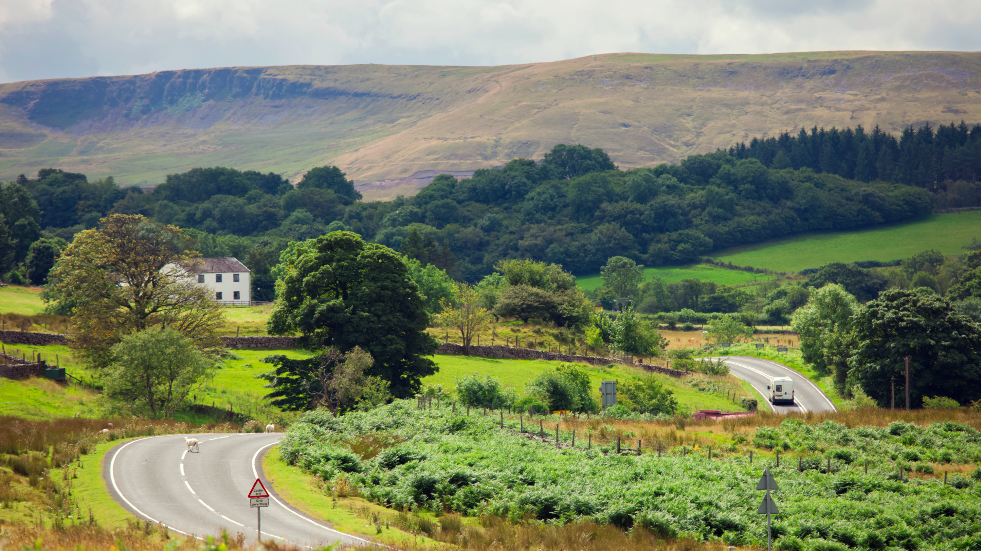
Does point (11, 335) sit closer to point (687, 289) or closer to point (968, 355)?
point (968, 355)

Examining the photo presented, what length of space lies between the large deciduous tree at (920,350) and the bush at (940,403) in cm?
266

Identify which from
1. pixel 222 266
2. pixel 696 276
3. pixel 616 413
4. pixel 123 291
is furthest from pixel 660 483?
pixel 696 276

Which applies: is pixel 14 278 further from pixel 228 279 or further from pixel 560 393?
pixel 560 393

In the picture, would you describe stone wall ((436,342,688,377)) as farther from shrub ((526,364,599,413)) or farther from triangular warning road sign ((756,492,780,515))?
triangular warning road sign ((756,492,780,515))

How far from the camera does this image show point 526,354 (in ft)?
234

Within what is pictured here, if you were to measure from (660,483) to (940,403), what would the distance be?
108ft

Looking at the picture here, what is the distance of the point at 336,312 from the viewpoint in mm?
47281

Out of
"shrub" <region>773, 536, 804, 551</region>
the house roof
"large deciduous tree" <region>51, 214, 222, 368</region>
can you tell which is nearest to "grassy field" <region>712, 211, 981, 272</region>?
the house roof

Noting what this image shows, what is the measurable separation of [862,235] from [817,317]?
11734 centimetres

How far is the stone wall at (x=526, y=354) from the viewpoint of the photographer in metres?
70.1

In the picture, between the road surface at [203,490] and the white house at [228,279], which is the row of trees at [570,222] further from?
the road surface at [203,490]

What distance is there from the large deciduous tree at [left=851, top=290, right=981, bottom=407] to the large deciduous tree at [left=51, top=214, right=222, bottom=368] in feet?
156

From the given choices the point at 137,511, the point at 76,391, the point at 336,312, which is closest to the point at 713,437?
the point at 336,312

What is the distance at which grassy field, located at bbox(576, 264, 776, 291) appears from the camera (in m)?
154
